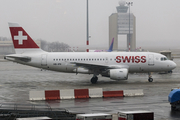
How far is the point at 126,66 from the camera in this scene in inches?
1346

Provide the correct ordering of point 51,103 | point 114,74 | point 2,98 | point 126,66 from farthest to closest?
point 126,66, point 114,74, point 2,98, point 51,103

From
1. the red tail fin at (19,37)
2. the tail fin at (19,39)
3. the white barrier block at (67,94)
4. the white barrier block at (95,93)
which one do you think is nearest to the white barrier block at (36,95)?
the white barrier block at (67,94)

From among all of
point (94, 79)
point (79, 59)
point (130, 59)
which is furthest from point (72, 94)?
point (130, 59)

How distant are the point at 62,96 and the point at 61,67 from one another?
11.2 metres

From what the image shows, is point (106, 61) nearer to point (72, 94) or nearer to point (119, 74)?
point (119, 74)

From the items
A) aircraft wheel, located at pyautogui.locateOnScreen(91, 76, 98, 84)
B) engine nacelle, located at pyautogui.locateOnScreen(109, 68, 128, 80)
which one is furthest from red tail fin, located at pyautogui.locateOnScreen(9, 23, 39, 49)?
engine nacelle, located at pyautogui.locateOnScreen(109, 68, 128, 80)

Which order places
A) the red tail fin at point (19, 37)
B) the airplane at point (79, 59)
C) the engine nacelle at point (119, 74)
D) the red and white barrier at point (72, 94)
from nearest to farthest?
the red and white barrier at point (72, 94) < the engine nacelle at point (119, 74) < the airplane at point (79, 59) < the red tail fin at point (19, 37)

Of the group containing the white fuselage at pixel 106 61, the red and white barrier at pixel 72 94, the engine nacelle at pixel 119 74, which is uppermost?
the white fuselage at pixel 106 61

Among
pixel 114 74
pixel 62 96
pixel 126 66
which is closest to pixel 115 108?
pixel 62 96

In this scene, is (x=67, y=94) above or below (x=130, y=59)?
below

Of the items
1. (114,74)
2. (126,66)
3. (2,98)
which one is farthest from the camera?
(126,66)

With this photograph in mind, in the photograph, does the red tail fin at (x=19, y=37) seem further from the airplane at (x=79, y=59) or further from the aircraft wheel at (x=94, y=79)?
the aircraft wheel at (x=94, y=79)

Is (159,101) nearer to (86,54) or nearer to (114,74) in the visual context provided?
(114,74)

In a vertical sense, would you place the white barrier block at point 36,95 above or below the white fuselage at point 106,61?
below
